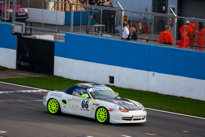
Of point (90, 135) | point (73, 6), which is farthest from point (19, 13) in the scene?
point (90, 135)

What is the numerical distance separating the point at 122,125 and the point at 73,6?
44.0 feet

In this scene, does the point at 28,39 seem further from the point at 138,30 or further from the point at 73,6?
the point at 138,30

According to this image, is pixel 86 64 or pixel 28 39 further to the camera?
pixel 28 39

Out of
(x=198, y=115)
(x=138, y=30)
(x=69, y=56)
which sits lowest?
(x=198, y=115)

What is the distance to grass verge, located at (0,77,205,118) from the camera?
17453 millimetres

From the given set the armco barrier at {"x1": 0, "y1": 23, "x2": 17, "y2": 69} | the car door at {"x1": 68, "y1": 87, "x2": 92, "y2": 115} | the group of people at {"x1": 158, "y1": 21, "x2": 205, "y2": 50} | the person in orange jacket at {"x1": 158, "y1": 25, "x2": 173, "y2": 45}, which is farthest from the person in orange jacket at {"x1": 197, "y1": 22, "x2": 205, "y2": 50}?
the armco barrier at {"x1": 0, "y1": 23, "x2": 17, "y2": 69}

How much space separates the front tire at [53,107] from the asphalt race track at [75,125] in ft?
0.66

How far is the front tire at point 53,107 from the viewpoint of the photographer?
48.5ft

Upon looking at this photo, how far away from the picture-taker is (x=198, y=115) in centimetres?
1642

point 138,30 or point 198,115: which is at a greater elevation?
point 138,30

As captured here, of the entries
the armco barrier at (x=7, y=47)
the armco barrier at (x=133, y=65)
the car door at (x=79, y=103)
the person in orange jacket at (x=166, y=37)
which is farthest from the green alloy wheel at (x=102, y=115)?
the armco barrier at (x=7, y=47)

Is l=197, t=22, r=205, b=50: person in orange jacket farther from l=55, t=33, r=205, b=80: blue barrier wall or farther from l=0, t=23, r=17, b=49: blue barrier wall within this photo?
l=0, t=23, r=17, b=49: blue barrier wall

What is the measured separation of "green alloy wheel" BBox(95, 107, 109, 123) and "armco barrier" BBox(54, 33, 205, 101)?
765cm

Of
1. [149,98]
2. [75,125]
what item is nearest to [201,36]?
[149,98]
